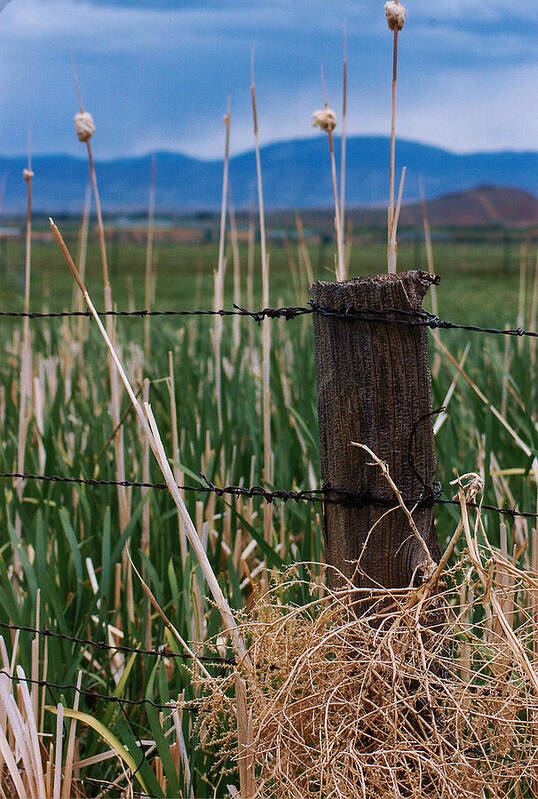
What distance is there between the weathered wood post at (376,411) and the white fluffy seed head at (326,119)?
0.53 metres

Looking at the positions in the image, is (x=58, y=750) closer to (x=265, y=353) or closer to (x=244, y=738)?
(x=244, y=738)

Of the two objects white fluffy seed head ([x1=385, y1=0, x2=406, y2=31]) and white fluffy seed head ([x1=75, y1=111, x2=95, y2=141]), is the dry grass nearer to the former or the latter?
white fluffy seed head ([x1=385, y1=0, x2=406, y2=31])

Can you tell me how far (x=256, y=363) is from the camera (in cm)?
358

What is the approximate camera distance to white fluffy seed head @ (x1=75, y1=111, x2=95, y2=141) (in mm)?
1678

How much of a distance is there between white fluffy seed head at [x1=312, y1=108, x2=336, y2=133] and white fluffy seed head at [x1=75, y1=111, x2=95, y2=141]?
47cm

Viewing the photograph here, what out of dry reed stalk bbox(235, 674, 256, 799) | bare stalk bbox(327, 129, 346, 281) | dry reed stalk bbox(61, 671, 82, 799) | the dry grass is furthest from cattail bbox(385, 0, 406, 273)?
dry reed stalk bbox(61, 671, 82, 799)

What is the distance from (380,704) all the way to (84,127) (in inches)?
49.4

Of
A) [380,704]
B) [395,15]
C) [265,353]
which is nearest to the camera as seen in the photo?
[380,704]

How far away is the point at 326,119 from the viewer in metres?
1.60

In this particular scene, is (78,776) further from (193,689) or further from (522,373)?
(522,373)

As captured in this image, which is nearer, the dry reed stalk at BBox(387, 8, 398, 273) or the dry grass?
the dry grass

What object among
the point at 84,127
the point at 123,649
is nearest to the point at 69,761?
the point at 123,649

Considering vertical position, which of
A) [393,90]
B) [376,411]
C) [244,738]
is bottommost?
[244,738]

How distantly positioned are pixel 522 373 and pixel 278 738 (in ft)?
7.43
